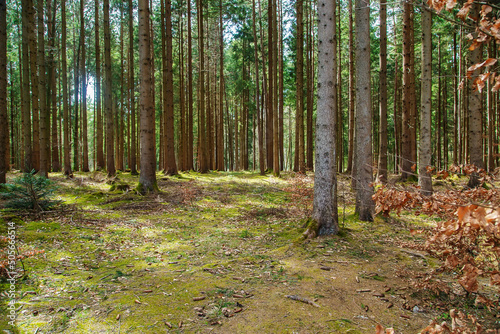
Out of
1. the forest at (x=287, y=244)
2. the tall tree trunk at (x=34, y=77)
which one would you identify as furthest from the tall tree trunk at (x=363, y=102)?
the tall tree trunk at (x=34, y=77)

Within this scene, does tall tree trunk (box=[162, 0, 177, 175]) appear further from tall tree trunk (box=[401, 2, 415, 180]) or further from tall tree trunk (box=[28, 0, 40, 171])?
tall tree trunk (box=[401, 2, 415, 180])

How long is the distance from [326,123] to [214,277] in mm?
3511

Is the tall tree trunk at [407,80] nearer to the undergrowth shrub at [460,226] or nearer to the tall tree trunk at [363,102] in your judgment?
the tall tree trunk at [363,102]

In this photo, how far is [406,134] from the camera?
40.2 feet

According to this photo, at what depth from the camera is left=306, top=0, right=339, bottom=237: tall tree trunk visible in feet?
19.1

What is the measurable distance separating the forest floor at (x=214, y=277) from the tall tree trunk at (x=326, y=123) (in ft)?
1.70

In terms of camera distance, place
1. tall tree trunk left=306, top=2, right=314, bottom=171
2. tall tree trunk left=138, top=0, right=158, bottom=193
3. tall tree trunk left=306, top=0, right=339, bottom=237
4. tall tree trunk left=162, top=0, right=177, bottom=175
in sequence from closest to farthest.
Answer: tall tree trunk left=306, top=0, right=339, bottom=237, tall tree trunk left=138, top=0, right=158, bottom=193, tall tree trunk left=162, top=0, right=177, bottom=175, tall tree trunk left=306, top=2, right=314, bottom=171

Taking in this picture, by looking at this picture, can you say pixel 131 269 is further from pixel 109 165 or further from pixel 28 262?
pixel 109 165

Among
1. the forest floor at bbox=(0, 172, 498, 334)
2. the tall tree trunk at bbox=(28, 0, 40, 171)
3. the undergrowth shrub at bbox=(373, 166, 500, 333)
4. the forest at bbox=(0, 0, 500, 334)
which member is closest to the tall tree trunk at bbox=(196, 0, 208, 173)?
the forest at bbox=(0, 0, 500, 334)

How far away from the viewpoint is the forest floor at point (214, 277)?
3297 mm

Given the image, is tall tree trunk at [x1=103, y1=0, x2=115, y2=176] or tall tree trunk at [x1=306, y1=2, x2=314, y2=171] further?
tall tree trunk at [x1=306, y1=2, x2=314, y2=171]

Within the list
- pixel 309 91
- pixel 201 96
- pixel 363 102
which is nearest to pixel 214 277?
pixel 363 102

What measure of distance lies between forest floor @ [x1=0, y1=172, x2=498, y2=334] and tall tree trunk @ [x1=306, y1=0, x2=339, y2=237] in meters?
0.52

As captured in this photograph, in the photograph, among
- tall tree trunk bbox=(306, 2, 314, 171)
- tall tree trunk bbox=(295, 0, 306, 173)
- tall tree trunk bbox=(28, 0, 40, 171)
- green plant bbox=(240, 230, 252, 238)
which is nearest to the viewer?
green plant bbox=(240, 230, 252, 238)
